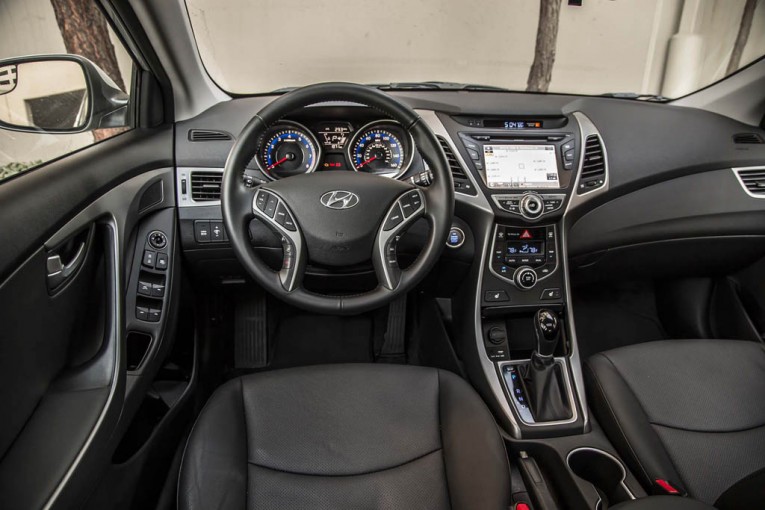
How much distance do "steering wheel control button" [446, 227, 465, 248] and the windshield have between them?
56 cm

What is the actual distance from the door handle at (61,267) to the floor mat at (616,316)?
6.32 feet

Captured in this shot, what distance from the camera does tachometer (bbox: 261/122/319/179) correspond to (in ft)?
5.16

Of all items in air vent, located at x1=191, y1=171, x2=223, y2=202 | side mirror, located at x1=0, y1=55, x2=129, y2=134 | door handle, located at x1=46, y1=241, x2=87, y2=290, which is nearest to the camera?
door handle, located at x1=46, y1=241, x2=87, y2=290

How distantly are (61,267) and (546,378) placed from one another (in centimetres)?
134

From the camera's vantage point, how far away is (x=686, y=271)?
212cm

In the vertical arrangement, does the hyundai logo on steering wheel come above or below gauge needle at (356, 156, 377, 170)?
below


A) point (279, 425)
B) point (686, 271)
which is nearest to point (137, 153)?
point (279, 425)

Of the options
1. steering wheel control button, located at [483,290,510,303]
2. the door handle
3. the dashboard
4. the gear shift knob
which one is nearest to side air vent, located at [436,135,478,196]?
the dashboard

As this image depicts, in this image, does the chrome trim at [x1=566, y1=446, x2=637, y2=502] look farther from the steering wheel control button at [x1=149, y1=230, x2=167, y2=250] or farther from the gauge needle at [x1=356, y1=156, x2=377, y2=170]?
the steering wheel control button at [x1=149, y1=230, x2=167, y2=250]

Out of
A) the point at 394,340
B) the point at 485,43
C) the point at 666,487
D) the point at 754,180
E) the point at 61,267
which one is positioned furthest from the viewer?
the point at 485,43

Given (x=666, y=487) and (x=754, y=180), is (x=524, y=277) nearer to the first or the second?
(x=666, y=487)

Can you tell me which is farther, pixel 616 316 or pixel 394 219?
pixel 616 316

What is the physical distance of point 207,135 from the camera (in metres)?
1.61

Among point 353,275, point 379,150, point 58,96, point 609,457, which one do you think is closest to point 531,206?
point 379,150
